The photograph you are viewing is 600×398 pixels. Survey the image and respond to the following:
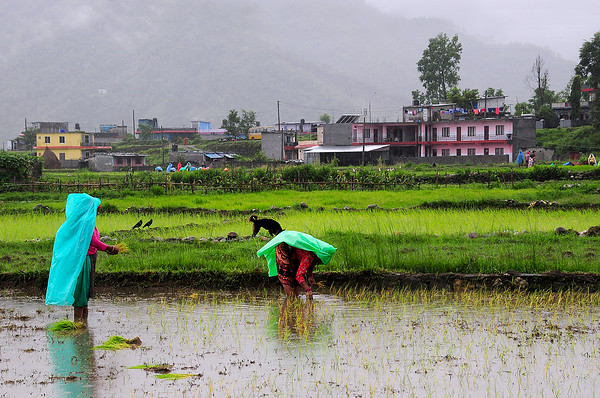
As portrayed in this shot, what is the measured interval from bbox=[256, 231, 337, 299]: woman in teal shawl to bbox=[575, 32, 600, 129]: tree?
53216 mm

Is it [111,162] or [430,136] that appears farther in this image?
[430,136]

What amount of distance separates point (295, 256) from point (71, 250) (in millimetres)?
2781

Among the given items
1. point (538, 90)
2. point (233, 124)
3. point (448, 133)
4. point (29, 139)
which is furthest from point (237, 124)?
point (448, 133)

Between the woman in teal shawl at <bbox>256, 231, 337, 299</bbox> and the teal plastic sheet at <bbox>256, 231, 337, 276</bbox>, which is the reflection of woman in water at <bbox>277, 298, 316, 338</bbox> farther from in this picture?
the teal plastic sheet at <bbox>256, 231, 337, 276</bbox>

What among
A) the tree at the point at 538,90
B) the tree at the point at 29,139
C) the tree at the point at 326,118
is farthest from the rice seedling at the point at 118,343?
the tree at the point at 326,118

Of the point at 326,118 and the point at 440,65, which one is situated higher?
the point at 440,65

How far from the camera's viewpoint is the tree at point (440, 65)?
87.8 meters

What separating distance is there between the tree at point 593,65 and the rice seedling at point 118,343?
5576 centimetres

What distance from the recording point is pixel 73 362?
679 centimetres

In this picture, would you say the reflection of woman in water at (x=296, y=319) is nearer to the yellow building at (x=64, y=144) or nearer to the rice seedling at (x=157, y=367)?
the rice seedling at (x=157, y=367)

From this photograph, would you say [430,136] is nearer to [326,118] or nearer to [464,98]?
[464,98]

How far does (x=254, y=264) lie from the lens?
10953 millimetres

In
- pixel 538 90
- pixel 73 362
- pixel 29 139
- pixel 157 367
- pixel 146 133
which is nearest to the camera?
Result: pixel 157 367

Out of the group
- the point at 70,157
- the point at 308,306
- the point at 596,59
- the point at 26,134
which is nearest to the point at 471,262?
the point at 308,306
